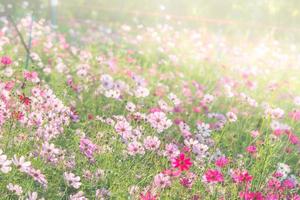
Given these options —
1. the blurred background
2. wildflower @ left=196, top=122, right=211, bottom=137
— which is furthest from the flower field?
the blurred background

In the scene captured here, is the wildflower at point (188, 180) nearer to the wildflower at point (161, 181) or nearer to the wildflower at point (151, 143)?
the wildflower at point (161, 181)

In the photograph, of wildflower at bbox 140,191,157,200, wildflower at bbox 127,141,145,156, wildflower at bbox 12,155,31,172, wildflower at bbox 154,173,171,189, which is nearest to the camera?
wildflower at bbox 12,155,31,172

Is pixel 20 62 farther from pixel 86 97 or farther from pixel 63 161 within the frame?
pixel 63 161

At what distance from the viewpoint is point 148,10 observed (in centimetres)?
1309

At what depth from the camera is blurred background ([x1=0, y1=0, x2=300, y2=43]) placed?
39.1 feet

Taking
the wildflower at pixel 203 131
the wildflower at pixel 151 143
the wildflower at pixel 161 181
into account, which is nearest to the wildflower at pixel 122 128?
the wildflower at pixel 151 143

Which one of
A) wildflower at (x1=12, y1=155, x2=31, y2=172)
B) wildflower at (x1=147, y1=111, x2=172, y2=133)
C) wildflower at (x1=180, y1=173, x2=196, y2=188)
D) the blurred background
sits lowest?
the blurred background

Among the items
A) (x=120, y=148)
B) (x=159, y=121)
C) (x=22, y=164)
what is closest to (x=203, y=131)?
(x=159, y=121)

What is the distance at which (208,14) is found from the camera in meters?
14.0

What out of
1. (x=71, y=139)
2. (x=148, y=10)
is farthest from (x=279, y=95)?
(x=148, y=10)

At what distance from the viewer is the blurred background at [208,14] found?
11922mm

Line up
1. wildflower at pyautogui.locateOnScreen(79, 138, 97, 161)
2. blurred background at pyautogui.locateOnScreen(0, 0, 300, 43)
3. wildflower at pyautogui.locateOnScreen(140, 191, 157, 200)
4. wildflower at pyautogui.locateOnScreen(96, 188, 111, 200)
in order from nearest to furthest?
wildflower at pyautogui.locateOnScreen(140, 191, 157, 200)
wildflower at pyautogui.locateOnScreen(96, 188, 111, 200)
wildflower at pyautogui.locateOnScreen(79, 138, 97, 161)
blurred background at pyautogui.locateOnScreen(0, 0, 300, 43)

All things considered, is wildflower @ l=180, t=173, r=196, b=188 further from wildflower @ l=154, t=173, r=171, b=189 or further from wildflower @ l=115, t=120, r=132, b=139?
wildflower @ l=115, t=120, r=132, b=139

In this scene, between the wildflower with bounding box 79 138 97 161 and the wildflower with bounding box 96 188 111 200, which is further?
the wildflower with bounding box 79 138 97 161
